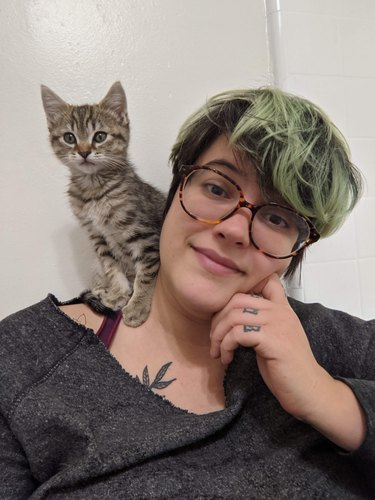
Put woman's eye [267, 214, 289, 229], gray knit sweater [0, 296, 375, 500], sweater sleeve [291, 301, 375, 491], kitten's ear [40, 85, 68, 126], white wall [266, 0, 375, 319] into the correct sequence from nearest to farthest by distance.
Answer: gray knit sweater [0, 296, 375, 500], woman's eye [267, 214, 289, 229], sweater sleeve [291, 301, 375, 491], kitten's ear [40, 85, 68, 126], white wall [266, 0, 375, 319]

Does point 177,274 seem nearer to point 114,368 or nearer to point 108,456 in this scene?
point 114,368

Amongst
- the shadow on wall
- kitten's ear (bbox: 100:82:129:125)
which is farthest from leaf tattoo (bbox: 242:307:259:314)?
kitten's ear (bbox: 100:82:129:125)

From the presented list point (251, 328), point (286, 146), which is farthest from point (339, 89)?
point (251, 328)

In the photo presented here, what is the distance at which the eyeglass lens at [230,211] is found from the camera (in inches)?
26.5

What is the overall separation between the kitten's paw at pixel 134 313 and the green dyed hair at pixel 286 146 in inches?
13.6

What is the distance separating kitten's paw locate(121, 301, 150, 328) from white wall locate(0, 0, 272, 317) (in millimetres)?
308

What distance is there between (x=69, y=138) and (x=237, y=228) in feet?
2.12

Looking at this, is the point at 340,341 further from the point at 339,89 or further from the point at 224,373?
→ the point at 339,89

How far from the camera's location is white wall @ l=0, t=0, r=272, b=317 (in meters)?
1.00

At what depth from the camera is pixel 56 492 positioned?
59 cm

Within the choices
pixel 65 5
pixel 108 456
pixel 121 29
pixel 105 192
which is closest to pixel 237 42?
pixel 121 29

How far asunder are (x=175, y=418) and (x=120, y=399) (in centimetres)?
11

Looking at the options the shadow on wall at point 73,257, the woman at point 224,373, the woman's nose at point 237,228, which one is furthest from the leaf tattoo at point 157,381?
the shadow on wall at point 73,257

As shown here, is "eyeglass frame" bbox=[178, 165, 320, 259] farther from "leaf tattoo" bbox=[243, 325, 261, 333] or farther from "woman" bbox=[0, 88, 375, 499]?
"leaf tattoo" bbox=[243, 325, 261, 333]
